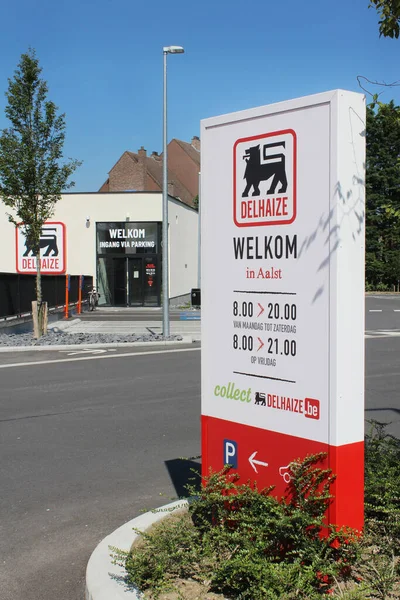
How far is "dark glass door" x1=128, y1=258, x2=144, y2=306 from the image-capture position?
34.5 meters

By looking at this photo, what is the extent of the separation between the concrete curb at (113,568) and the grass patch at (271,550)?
7 cm

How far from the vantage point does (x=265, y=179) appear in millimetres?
4039

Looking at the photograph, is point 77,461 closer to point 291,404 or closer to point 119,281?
point 291,404

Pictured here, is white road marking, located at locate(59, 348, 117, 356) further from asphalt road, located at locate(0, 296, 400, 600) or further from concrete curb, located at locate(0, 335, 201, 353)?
asphalt road, located at locate(0, 296, 400, 600)

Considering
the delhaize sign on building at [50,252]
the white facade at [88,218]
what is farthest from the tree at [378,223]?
the delhaize sign on building at [50,252]

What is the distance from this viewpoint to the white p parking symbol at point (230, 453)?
4.24 m

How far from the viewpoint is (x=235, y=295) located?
4.24m

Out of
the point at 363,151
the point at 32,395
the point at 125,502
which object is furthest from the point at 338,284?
the point at 32,395

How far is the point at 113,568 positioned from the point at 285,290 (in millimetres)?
1859

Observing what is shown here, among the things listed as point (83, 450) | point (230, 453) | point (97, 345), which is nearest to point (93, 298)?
point (97, 345)

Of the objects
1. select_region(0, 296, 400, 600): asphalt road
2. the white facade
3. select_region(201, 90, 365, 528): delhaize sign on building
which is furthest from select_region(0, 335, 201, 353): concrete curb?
the white facade

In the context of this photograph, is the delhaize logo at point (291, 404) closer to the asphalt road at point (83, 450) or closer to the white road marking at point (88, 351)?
the asphalt road at point (83, 450)

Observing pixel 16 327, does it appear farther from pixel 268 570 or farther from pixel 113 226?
pixel 268 570

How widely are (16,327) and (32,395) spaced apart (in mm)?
9672
